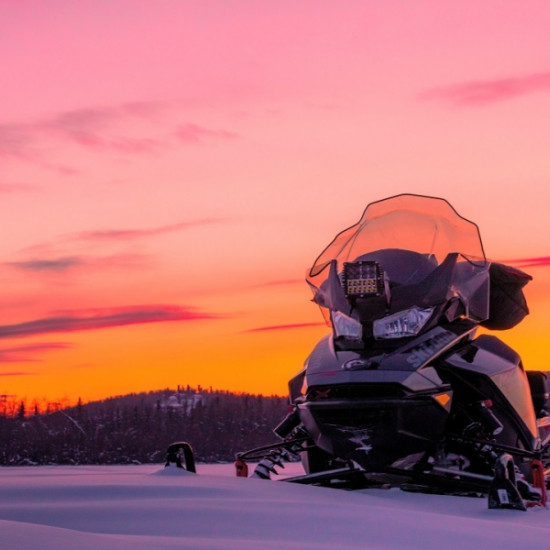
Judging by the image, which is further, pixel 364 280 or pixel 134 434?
pixel 134 434

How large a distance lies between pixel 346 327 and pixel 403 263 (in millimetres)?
735

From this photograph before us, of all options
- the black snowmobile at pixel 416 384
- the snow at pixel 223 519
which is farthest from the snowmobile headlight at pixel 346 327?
the snow at pixel 223 519

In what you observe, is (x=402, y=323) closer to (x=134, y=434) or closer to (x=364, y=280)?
(x=364, y=280)

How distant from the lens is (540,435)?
826 centimetres

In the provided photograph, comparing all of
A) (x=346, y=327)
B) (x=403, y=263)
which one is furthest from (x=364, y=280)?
(x=403, y=263)

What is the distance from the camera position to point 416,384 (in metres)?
7.02

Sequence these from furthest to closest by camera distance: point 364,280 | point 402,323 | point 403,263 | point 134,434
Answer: point 134,434, point 403,263, point 364,280, point 402,323

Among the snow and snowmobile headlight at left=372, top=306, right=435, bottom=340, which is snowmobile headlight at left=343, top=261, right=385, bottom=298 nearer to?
snowmobile headlight at left=372, top=306, right=435, bottom=340

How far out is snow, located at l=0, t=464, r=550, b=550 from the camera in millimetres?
3750

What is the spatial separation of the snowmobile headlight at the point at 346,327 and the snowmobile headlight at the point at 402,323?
0.14 m

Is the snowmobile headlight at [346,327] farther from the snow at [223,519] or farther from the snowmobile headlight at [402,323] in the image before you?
the snow at [223,519]

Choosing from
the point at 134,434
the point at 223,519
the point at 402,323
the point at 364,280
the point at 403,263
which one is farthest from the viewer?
the point at 134,434

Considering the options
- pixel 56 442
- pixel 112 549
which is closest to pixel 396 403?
pixel 112 549

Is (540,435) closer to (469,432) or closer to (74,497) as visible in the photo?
(469,432)
